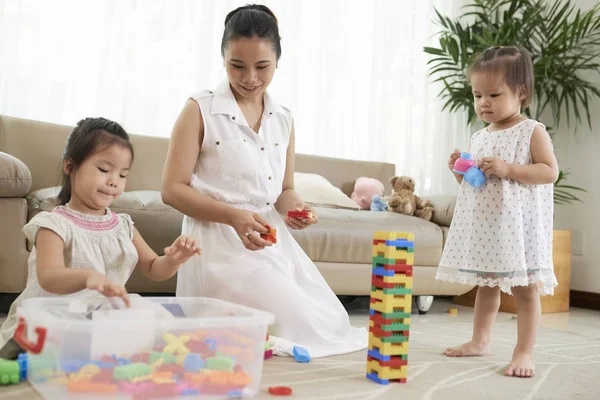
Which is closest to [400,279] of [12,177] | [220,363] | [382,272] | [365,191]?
[382,272]

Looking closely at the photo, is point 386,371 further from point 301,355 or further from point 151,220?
point 151,220

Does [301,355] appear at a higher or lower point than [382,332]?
lower

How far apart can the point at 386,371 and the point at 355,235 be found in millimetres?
1166

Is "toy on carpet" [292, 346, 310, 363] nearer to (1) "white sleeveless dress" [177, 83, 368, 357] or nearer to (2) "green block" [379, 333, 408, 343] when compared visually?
(1) "white sleeveless dress" [177, 83, 368, 357]

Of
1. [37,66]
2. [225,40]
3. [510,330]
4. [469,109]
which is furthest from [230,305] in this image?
[469,109]

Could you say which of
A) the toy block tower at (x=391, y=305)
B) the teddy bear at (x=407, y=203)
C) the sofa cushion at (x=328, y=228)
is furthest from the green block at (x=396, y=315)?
the teddy bear at (x=407, y=203)

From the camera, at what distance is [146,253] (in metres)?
1.48

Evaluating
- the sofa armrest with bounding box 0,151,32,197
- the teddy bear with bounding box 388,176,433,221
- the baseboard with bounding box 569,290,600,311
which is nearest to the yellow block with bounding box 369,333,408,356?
the sofa armrest with bounding box 0,151,32,197

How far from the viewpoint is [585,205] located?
11.6ft

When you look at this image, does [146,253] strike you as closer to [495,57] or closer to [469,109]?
[495,57]

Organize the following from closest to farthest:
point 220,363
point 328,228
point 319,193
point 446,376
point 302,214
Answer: point 220,363, point 446,376, point 302,214, point 328,228, point 319,193

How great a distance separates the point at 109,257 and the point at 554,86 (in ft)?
9.68

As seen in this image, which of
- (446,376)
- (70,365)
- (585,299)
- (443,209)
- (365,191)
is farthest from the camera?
(585,299)

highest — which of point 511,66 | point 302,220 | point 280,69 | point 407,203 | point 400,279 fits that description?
point 280,69
